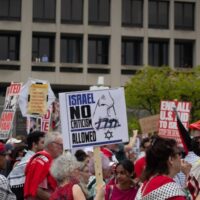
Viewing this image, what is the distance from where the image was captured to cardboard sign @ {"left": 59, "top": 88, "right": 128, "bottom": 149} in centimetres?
756

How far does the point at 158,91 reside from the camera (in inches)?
1601

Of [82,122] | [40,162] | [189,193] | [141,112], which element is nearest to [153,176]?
[189,193]

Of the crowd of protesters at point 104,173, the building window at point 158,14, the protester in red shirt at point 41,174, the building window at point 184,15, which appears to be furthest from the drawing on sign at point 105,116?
the building window at point 184,15

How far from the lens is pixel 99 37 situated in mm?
50656

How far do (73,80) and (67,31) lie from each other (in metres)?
3.59

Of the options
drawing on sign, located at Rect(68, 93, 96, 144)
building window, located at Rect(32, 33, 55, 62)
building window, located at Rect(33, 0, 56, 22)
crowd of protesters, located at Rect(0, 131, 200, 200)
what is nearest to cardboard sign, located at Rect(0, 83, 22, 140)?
crowd of protesters, located at Rect(0, 131, 200, 200)

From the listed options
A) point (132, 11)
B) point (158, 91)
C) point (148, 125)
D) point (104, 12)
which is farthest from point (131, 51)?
point (148, 125)

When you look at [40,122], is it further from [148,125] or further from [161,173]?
[161,173]

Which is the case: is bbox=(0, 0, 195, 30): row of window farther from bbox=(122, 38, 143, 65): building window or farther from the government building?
bbox=(122, 38, 143, 65): building window

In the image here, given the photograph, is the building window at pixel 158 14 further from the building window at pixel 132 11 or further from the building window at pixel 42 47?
the building window at pixel 42 47

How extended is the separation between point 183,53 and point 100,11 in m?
7.24

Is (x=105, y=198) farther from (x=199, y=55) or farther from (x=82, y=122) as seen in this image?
(x=199, y=55)

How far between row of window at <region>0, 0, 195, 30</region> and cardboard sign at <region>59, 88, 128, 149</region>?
42.1m

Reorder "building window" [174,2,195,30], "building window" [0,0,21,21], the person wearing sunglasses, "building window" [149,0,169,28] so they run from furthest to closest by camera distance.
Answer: "building window" [174,2,195,30] < "building window" [149,0,169,28] < "building window" [0,0,21,21] < the person wearing sunglasses
